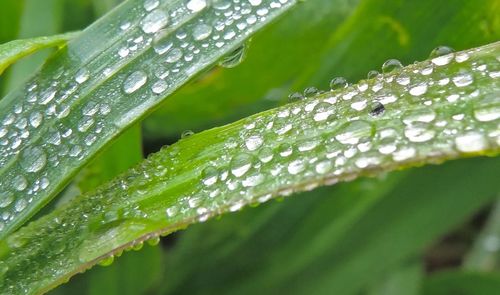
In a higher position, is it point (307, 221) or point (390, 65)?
point (390, 65)

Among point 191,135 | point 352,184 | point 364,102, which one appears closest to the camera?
point 364,102

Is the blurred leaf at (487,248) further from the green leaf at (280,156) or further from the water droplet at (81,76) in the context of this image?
the water droplet at (81,76)

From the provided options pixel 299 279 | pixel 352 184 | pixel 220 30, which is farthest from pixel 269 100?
pixel 220 30

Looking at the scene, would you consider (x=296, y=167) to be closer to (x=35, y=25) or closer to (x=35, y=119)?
(x=35, y=119)

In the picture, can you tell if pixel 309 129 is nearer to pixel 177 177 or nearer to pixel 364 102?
pixel 364 102

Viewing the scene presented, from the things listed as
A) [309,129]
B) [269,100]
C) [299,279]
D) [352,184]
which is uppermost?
[309,129]

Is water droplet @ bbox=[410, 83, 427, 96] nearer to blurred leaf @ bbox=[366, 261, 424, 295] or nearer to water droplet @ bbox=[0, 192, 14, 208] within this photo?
water droplet @ bbox=[0, 192, 14, 208]

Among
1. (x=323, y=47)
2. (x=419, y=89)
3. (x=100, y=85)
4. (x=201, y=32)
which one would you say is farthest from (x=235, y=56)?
(x=323, y=47)
